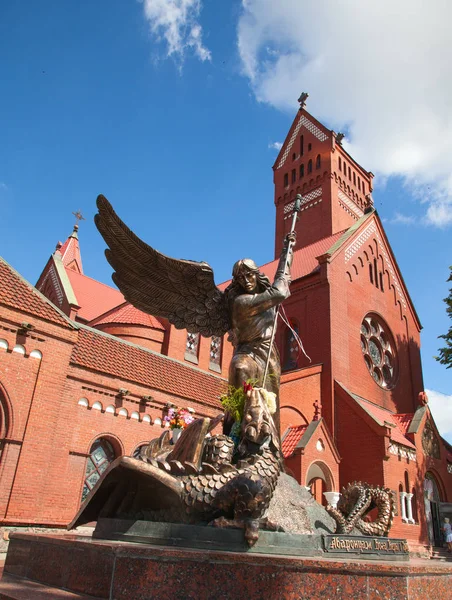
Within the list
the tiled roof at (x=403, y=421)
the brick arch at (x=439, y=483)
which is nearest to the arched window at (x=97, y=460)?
the tiled roof at (x=403, y=421)

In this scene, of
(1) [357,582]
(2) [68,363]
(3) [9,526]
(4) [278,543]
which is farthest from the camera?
(2) [68,363]

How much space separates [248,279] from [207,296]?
0.65 meters


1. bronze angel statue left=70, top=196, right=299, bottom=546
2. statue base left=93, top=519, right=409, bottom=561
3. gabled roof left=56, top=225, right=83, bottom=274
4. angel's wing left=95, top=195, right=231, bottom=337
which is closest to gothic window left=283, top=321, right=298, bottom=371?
bronze angel statue left=70, top=196, right=299, bottom=546

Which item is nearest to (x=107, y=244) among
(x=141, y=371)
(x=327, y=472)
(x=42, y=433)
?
(x=42, y=433)

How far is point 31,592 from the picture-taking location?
10.9 feet

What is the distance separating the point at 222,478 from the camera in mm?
4246

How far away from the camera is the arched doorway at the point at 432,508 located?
20423 mm

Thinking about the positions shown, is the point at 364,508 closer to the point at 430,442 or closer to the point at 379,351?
the point at 430,442

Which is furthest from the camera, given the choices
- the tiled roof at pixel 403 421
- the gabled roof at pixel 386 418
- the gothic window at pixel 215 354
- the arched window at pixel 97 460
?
the gothic window at pixel 215 354

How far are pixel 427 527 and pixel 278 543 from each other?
19256 millimetres

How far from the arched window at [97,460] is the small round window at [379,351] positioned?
45.9 ft

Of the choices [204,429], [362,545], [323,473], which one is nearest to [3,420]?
[204,429]

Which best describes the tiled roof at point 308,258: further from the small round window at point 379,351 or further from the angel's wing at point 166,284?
the angel's wing at point 166,284

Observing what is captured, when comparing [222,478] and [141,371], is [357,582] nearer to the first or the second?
[222,478]
